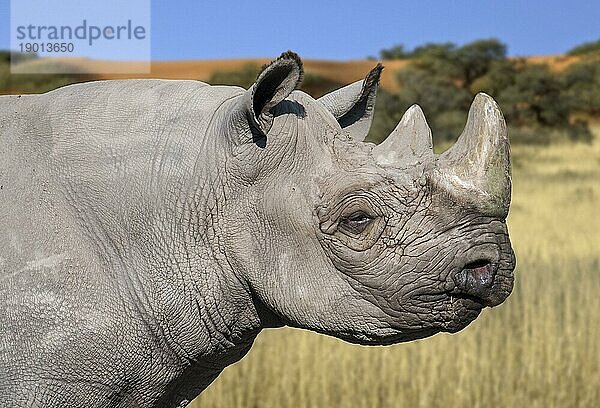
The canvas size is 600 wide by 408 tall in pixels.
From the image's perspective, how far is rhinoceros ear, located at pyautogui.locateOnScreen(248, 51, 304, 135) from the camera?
7.94 feet

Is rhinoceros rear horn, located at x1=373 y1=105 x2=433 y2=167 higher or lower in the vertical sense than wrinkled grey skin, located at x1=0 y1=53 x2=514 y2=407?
higher

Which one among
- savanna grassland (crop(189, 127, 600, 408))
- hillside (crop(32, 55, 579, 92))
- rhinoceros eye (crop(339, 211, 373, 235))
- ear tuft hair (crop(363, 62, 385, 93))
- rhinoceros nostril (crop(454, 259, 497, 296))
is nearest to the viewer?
rhinoceros nostril (crop(454, 259, 497, 296))

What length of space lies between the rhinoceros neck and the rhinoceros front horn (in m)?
0.60

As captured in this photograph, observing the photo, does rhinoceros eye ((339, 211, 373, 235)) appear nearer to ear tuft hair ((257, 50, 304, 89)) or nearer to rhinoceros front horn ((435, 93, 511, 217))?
rhinoceros front horn ((435, 93, 511, 217))

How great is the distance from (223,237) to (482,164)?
27.0 inches

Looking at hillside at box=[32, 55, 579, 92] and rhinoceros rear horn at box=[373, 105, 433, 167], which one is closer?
rhinoceros rear horn at box=[373, 105, 433, 167]

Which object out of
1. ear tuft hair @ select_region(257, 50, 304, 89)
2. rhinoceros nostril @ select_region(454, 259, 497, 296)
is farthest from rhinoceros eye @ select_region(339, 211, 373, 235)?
ear tuft hair @ select_region(257, 50, 304, 89)

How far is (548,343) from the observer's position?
21.6 ft

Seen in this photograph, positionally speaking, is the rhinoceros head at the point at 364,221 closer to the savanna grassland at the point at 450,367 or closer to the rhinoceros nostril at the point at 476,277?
the rhinoceros nostril at the point at 476,277

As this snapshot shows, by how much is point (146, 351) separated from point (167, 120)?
2.02 feet

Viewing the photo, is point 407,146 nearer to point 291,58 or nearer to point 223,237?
point 291,58

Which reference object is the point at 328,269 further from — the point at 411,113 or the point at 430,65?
the point at 430,65

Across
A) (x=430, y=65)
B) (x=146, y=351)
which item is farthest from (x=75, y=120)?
(x=430, y=65)

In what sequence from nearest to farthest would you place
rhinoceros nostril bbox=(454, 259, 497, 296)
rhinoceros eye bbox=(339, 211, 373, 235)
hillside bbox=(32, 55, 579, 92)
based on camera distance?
rhinoceros nostril bbox=(454, 259, 497, 296), rhinoceros eye bbox=(339, 211, 373, 235), hillside bbox=(32, 55, 579, 92)
